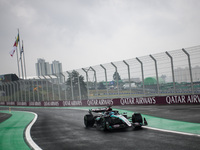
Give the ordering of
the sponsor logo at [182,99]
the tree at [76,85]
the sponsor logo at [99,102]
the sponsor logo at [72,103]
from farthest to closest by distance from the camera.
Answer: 1. the sponsor logo at [72,103]
2. the tree at [76,85]
3. the sponsor logo at [99,102]
4. the sponsor logo at [182,99]

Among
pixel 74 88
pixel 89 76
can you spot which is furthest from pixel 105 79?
pixel 74 88

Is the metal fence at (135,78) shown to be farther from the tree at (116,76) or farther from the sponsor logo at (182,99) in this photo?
the sponsor logo at (182,99)

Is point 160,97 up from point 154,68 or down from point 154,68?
down

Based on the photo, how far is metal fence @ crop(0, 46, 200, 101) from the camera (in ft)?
55.0

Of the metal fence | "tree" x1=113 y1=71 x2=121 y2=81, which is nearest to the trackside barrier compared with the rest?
the metal fence

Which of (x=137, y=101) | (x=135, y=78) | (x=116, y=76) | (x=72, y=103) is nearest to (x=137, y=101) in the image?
(x=137, y=101)

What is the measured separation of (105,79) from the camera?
23328mm

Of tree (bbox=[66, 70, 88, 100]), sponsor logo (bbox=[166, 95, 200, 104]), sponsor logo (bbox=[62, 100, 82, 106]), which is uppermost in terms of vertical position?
tree (bbox=[66, 70, 88, 100])

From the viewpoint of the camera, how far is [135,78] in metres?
20.5

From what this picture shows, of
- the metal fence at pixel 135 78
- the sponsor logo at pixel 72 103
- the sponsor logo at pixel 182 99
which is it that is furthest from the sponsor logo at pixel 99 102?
the sponsor logo at pixel 182 99

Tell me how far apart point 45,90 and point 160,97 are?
63.5 ft

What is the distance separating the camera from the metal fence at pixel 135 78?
16750 mm

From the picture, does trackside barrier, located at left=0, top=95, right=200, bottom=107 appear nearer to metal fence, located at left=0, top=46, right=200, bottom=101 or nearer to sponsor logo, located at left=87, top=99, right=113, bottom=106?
sponsor logo, located at left=87, top=99, right=113, bottom=106

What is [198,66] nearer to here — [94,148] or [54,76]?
[94,148]
